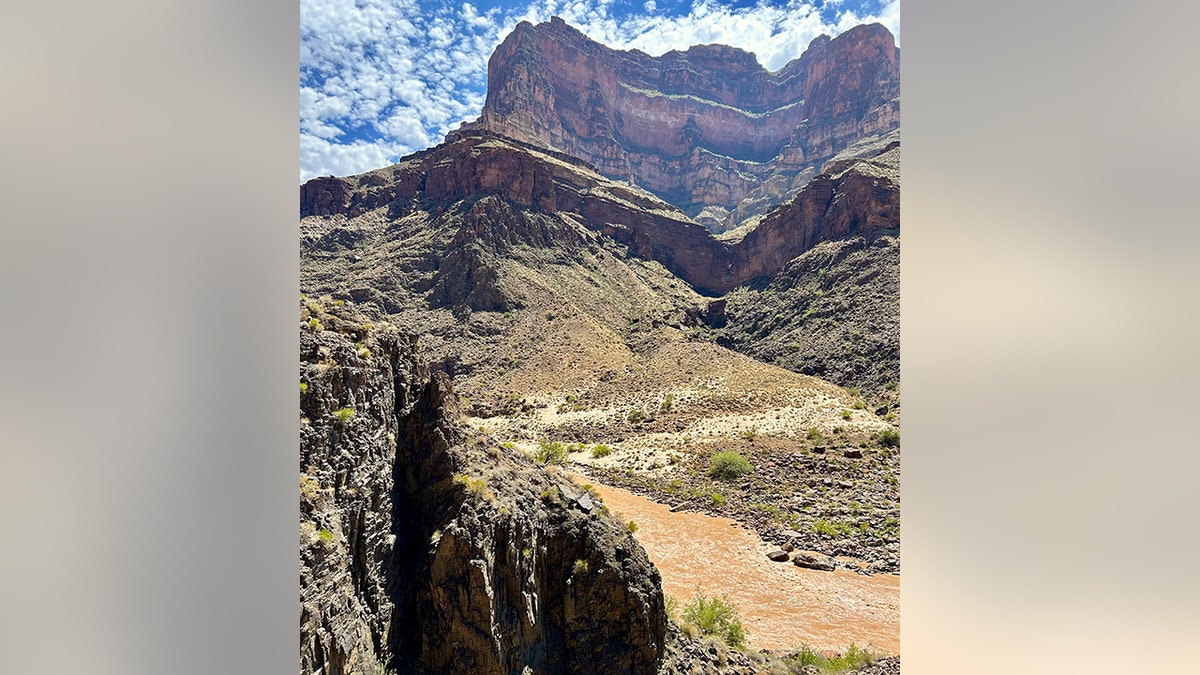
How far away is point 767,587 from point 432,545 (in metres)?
8.54

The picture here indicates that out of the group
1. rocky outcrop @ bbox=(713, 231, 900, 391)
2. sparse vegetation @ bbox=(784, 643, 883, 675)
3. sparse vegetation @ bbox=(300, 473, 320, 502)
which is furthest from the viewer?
rocky outcrop @ bbox=(713, 231, 900, 391)

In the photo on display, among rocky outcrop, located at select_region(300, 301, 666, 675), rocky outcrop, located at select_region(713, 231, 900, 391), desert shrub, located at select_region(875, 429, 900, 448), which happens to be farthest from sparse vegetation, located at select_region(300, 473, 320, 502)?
rocky outcrop, located at select_region(713, 231, 900, 391)

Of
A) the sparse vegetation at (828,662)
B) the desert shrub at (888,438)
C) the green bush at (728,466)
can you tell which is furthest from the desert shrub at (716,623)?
the desert shrub at (888,438)

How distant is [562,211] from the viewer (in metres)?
44.0

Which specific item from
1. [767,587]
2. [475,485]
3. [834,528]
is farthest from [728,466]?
[475,485]

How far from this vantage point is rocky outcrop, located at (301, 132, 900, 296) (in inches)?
1356

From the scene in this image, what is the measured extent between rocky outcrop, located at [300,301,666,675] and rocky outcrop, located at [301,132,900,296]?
2904 cm

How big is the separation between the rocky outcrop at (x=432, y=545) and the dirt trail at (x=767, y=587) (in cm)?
460

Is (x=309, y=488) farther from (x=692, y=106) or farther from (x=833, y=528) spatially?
(x=692, y=106)

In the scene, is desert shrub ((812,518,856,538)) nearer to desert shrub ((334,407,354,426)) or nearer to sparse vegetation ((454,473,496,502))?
sparse vegetation ((454,473,496,502))
